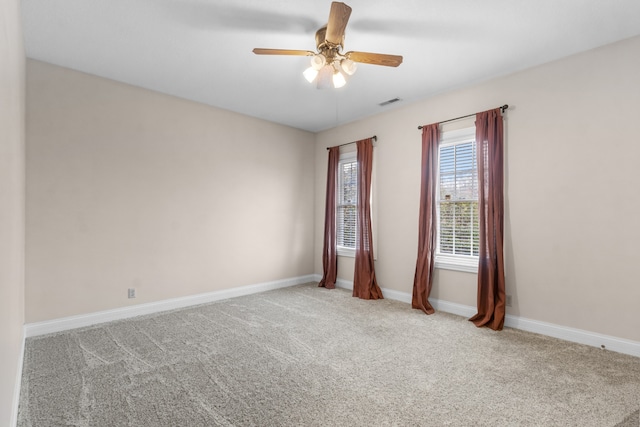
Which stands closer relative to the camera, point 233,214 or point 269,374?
point 269,374

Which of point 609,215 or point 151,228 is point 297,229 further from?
point 609,215

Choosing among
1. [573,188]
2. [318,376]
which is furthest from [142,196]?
[573,188]

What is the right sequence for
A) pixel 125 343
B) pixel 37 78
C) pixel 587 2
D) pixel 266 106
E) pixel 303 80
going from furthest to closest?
pixel 266 106
pixel 303 80
pixel 37 78
pixel 125 343
pixel 587 2

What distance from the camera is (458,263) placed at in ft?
13.3

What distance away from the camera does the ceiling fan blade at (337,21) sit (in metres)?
2.12

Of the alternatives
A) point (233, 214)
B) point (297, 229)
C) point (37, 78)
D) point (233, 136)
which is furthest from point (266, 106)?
point (37, 78)

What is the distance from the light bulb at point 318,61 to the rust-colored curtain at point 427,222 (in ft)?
7.08

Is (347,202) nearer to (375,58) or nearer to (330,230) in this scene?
(330,230)

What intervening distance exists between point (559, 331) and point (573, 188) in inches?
57.8

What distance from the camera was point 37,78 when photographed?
10.9 ft

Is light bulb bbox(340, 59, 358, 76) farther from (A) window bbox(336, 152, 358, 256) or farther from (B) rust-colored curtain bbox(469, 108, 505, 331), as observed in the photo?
(A) window bbox(336, 152, 358, 256)

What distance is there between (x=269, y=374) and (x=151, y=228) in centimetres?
265

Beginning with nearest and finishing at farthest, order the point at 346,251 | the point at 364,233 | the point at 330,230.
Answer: the point at 364,233
the point at 346,251
the point at 330,230

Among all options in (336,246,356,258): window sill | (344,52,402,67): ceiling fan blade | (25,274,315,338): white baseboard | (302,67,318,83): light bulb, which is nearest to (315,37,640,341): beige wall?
(336,246,356,258): window sill
